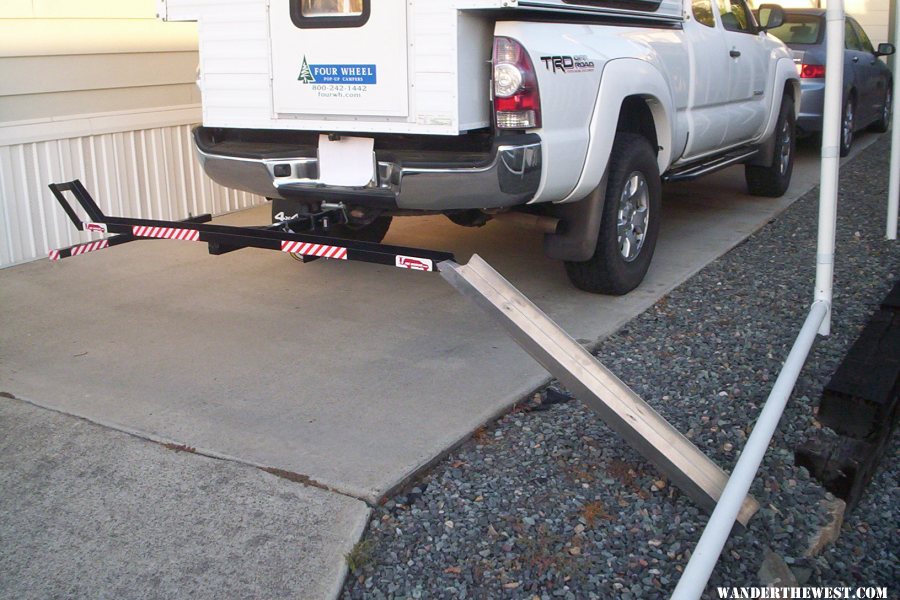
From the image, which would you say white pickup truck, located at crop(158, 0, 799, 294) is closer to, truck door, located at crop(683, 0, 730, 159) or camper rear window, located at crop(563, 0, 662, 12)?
camper rear window, located at crop(563, 0, 662, 12)

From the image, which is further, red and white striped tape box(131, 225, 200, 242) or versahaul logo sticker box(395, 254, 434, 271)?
red and white striped tape box(131, 225, 200, 242)

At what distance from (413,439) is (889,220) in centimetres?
508

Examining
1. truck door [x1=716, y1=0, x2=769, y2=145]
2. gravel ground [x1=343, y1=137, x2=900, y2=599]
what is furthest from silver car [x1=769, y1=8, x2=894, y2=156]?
gravel ground [x1=343, y1=137, x2=900, y2=599]

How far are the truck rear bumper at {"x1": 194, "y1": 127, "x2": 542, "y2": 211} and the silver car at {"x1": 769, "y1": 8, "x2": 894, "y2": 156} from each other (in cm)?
604

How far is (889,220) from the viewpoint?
765 cm

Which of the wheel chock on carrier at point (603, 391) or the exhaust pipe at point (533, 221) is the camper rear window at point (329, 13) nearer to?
the exhaust pipe at point (533, 221)

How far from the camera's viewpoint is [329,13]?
4836 mm

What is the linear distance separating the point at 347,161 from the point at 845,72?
8.30 meters

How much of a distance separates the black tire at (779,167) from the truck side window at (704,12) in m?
1.82

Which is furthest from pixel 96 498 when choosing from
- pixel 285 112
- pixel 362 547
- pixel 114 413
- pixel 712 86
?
pixel 712 86

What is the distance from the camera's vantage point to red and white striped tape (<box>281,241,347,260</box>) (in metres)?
4.30

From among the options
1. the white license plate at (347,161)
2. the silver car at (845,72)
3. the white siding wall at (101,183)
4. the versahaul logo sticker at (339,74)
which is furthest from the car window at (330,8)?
the silver car at (845,72)

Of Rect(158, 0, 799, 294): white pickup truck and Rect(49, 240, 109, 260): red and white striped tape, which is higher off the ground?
Rect(158, 0, 799, 294): white pickup truck

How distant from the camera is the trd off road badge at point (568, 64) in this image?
476cm
